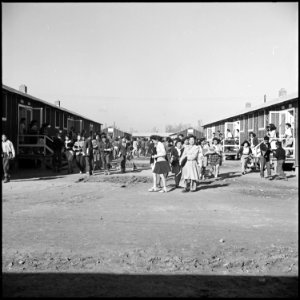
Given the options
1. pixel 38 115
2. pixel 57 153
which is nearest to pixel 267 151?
pixel 57 153

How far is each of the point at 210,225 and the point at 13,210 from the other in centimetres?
408

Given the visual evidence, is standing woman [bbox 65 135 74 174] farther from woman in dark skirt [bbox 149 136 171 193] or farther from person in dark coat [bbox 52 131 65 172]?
woman in dark skirt [bbox 149 136 171 193]

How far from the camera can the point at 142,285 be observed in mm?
3885

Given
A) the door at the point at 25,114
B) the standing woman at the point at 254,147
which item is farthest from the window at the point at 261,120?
the door at the point at 25,114

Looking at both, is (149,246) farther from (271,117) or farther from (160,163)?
(271,117)

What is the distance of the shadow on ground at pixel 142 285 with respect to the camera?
3.69 m

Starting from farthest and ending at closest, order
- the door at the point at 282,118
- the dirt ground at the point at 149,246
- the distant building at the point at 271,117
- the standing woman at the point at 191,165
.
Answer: the door at the point at 282,118
the distant building at the point at 271,117
the standing woman at the point at 191,165
the dirt ground at the point at 149,246

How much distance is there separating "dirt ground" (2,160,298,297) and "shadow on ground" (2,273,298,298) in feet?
0.03

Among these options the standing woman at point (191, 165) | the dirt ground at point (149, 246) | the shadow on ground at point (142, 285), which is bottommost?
the shadow on ground at point (142, 285)

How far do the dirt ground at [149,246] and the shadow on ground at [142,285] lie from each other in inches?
0.4

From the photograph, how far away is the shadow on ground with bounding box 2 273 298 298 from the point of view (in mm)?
3688

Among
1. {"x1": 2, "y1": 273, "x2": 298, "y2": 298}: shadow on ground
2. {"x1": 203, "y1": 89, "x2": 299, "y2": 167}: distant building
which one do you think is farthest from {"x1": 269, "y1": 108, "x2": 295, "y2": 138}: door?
{"x1": 2, "y1": 273, "x2": 298, "y2": 298}: shadow on ground

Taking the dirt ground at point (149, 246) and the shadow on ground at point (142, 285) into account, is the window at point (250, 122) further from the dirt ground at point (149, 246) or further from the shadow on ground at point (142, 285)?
the shadow on ground at point (142, 285)

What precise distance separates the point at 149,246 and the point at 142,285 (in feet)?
4.11
